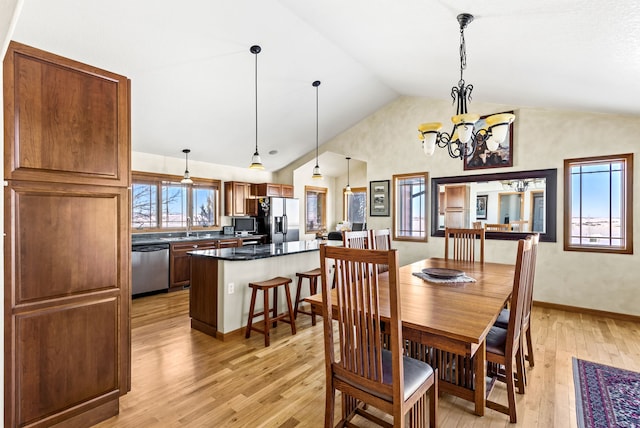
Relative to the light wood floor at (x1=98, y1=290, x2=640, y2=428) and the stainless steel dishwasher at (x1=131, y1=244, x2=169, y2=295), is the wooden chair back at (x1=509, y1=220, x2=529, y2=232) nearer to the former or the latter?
the light wood floor at (x1=98, y1=290, x2=640, y2=428)

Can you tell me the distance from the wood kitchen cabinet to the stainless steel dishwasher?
5.85 ft

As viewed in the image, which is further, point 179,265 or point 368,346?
point 179,265

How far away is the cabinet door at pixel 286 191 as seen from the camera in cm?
738

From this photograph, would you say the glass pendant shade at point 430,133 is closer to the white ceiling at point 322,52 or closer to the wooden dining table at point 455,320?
the white ceiling at point 322,52

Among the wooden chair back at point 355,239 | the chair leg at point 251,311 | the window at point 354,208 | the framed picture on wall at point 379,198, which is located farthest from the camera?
the window at point 354,208

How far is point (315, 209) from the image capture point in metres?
9.10

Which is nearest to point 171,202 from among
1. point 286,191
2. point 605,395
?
point 286,191

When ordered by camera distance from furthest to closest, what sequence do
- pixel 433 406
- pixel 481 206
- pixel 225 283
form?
pixel 481 206, pixel 225 283, pixel 433 406

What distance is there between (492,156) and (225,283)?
14.0 feet

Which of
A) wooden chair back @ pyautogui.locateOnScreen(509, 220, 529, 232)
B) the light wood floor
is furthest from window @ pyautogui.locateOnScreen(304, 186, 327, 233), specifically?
the light wood floor

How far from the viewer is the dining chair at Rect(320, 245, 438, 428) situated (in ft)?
4.66

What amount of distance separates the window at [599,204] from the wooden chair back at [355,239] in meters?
3.06

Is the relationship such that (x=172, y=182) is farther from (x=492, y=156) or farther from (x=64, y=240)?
(x=492, y=156)

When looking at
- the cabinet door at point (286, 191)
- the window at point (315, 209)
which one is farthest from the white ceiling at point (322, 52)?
the window at point (315, 209)
